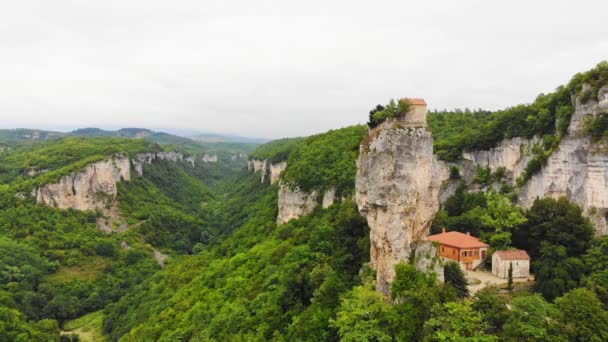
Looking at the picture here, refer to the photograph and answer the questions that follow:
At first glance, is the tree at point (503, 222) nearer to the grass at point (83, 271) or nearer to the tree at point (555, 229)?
the tree at point (555, 229)

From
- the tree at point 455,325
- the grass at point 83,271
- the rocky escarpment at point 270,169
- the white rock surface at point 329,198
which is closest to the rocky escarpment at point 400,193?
the tree at point 455,325

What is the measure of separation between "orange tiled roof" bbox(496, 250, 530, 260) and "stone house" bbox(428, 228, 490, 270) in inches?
110

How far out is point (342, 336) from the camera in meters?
27.0

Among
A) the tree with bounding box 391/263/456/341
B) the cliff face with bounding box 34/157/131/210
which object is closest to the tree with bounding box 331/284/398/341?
the tree with bounding box 391/263/456/341

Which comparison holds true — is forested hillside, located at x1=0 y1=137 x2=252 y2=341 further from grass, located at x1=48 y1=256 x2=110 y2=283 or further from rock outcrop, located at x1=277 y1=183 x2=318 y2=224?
rock outcrop, located at x1=277 y1=183 x2=318 y2=224

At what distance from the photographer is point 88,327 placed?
209ft

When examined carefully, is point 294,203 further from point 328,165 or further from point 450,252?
point 450,252

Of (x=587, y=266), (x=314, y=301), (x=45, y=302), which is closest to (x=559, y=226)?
(x=587, y=266)

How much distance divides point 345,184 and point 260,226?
17.3 metres

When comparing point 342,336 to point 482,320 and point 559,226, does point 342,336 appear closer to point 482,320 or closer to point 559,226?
point 482,320

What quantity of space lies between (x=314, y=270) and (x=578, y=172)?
83.5ft

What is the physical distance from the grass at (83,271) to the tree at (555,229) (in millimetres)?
69548

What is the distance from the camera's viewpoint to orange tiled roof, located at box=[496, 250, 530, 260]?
3259 cm

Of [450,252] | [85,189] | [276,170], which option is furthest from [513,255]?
[85,189]
